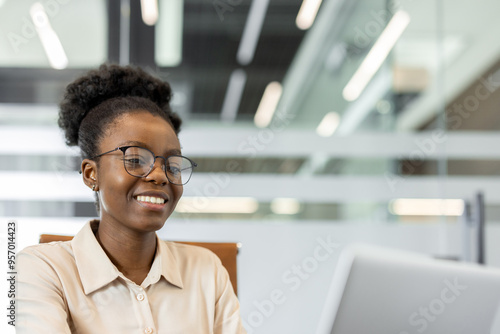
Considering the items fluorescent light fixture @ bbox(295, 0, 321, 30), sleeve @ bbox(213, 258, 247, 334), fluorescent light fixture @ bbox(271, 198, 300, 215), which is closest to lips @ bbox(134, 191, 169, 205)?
sleeve @ bbox(213, 258, 247, 334)

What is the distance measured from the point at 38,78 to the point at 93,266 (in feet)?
6.63

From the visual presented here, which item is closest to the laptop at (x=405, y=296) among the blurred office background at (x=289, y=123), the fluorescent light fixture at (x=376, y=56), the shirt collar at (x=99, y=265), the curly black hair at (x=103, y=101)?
the shirt collar at (x=99, y=265)

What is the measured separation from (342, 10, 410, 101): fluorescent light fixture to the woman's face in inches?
82.5

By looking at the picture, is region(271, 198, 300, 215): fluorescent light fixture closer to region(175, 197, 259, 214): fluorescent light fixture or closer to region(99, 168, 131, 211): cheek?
region(175, 197, 259, 214): fluorescent light fixture

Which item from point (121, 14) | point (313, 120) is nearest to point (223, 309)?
point (313, 120)

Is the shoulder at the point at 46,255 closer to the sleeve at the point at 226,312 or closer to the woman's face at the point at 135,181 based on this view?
the woman's face at the point at 135,181

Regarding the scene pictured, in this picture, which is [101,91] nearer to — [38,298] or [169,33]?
[38,298]

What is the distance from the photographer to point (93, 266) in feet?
3.83

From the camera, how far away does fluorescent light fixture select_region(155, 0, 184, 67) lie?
3.06m

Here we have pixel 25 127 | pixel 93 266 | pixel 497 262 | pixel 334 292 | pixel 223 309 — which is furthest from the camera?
pixel 497 262

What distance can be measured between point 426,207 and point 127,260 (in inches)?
91.6

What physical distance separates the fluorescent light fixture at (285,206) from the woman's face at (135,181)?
5.64 feet

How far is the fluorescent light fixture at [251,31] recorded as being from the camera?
3.12 meters

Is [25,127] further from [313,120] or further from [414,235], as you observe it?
[414,235]
